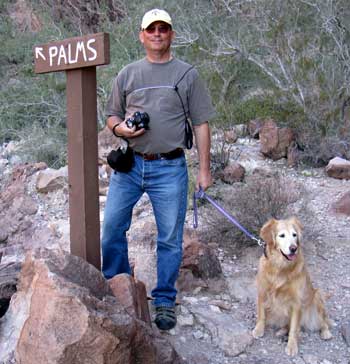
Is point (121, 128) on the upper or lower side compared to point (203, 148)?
upper

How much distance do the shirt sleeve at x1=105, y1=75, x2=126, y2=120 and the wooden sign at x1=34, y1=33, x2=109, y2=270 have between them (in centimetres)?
27

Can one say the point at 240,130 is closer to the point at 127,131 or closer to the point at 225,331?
the point at 225,331

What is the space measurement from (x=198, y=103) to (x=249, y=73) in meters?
7.16

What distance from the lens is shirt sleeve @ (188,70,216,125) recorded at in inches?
142

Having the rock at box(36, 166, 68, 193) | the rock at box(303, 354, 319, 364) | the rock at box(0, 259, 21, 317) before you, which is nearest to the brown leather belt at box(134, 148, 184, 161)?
the rock at box(0, 259, 21, 317)

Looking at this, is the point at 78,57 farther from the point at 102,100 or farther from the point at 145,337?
the point at 102,100

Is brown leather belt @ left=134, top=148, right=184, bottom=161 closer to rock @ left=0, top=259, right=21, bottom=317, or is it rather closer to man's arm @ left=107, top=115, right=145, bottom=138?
man's arm @ left=107, top=115, right=145, bottom=138

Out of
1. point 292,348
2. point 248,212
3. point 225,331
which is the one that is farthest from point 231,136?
point 292,348

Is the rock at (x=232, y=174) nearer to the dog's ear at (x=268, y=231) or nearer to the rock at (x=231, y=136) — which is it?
the rock at (x=231, y=136)

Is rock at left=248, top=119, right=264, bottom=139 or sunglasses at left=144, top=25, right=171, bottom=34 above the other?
sunglasses at left=144, top=25, right=171, bottom=34

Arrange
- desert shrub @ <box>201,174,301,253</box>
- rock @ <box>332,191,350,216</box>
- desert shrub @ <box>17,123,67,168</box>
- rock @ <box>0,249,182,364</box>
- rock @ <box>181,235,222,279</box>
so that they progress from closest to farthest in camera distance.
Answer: rock @ <box>0,249,182,364</box> < rock @ <box>181,235,222,279</box> < desert shrub @ <box>201,174,301,253</box> < rock @ <box>332,191,350,216</box> < desert shrub @ <box>17,123,67,168</box>

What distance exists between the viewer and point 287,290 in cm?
389

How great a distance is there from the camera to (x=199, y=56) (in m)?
10.4

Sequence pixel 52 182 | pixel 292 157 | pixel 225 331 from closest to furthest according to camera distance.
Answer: pixel 225 331
pixel 52 182
pixel 292 157
